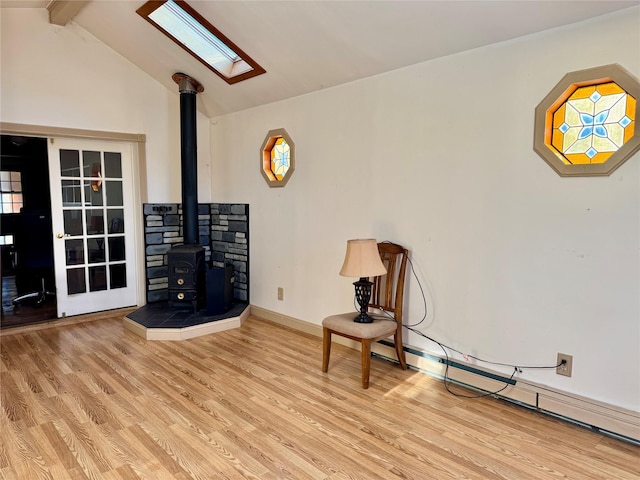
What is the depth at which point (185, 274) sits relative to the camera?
4223mm

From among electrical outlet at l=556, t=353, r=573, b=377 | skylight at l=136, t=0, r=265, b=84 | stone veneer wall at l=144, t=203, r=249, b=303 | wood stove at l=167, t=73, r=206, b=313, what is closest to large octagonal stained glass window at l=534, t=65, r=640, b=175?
electrical outlet at l=556, t=353, r=573, b=377

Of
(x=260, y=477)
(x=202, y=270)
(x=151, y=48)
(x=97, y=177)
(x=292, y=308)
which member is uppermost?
(x=151, y=48)

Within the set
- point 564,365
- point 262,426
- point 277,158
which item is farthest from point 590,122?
point 277,158

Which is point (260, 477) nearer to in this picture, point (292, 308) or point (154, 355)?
point (154, 355)

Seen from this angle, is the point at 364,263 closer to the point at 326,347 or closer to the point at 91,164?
the point at 326,347

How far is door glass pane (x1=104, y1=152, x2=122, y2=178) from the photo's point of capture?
4590 millimetres

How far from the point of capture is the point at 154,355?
138 inches

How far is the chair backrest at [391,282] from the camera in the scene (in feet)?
10.2

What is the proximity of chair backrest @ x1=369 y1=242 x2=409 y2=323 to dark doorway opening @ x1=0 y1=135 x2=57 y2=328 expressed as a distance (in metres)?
3.47

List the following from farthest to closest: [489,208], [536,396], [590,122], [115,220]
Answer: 1. [115,220]
2. [489,208]
3. [536,396]
4. [590,122]

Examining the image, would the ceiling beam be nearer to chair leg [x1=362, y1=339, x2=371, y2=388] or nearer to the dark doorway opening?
the dark doorway opening

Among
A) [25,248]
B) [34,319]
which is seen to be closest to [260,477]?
[34,319]

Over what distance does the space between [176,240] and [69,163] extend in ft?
A: 4.46

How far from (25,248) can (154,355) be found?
263 cm
